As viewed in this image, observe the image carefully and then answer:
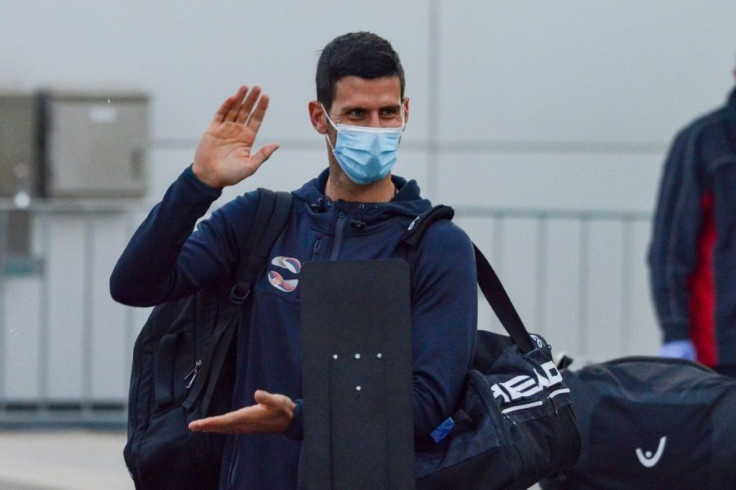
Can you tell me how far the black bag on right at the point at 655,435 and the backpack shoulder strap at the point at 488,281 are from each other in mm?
747

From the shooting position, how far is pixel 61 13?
7.68m

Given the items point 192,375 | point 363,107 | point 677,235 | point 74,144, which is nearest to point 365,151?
point 363,107

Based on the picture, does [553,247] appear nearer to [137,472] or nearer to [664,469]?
[664,469]

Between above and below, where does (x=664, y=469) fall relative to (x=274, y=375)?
below

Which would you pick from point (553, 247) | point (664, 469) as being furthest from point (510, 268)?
point (664, 469)

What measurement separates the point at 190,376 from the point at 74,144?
4.69 m

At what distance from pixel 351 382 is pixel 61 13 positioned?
17.4 feet

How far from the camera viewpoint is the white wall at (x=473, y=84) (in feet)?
25.2

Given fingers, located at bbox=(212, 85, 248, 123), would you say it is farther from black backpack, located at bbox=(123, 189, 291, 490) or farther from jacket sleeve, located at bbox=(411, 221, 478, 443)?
jacket sleeve, located at bbox=(411, 221, 478, 443)

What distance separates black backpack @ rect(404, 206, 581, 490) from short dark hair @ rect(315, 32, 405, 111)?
0.32 metres

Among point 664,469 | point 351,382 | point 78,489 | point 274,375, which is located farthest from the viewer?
point 78,489

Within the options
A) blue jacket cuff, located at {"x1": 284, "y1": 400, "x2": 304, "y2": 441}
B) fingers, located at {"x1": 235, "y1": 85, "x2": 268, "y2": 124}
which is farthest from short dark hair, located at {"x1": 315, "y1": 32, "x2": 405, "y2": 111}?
blue jacket cuff, located at {"x1": 284, "y1": 400, "x2": 304, "y2": 441}

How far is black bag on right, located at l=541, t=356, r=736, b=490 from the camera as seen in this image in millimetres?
3834

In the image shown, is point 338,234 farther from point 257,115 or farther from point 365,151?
point 257,115
